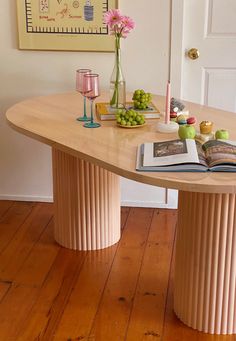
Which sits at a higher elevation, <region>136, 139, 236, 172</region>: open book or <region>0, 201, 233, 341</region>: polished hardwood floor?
<region>136, 139, 236, 172</region>: open book

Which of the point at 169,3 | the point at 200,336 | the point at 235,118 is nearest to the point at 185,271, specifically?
the point at 200,336

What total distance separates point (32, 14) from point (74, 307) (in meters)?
1.72

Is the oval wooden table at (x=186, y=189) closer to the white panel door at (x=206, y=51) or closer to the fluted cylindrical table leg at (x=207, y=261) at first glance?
the fluted cylindrical table leg at (x=207, y=261)

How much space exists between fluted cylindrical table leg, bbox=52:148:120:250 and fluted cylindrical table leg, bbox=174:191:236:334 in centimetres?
74

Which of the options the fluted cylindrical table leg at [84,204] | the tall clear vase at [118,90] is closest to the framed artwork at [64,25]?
the tall clear vase at [118,90]

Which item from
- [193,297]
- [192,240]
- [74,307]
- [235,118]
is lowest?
[74,307]

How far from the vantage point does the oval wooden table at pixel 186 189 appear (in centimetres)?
204

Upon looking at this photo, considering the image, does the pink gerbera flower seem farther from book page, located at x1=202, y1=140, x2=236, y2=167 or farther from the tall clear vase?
book page, located at x1=202, y1=140, x2=236, y2=167

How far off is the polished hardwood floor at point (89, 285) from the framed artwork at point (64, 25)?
3.35 ft

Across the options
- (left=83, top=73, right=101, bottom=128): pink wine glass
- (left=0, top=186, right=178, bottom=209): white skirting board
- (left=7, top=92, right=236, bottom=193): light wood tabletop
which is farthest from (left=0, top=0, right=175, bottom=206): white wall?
(left=83, top=73, right=101, bottom=128): pink wine glass

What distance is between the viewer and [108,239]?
308 centimetres

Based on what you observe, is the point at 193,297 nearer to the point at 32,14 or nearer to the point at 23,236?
the point at 23,236

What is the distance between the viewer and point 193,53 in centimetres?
334

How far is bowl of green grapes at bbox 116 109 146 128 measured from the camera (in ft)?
8.34
